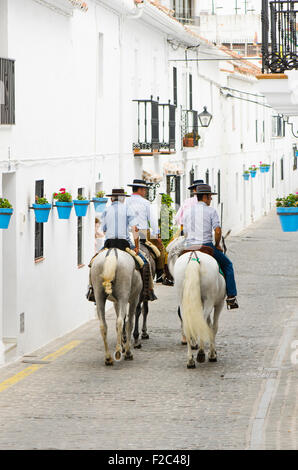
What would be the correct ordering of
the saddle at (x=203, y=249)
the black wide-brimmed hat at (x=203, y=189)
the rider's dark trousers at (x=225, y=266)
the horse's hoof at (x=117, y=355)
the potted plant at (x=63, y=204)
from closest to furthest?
the saddle at (x=203, y=249)
the horse's hoof at (x=117, y=355)
the rider's dark trousers at (x=225, y=266)
the black wide-brimmed hat at (x=203, y=189)
the potted plant at (x=63, y=204)

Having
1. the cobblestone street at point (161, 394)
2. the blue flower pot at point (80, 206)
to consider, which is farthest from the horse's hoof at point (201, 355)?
the blue flower pot at point (80, 206)

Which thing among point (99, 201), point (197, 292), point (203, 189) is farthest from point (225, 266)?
point (99, 201)

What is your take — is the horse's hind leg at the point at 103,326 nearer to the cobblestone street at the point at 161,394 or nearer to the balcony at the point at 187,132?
the cobblestone street at the point at 161,394

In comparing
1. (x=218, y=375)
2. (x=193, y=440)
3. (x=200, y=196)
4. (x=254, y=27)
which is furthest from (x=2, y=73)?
(x=254, y=27)

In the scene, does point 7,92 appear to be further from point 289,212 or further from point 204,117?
point 204,117

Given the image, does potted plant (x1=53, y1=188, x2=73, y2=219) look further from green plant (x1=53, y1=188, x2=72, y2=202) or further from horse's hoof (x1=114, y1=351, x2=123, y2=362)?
horse's hoof (x1=114, y1=351, x2=123, y2=362)

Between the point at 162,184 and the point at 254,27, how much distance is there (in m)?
28.3

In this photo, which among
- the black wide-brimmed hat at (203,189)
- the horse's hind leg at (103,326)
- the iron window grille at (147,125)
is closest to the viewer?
the horse's hind leg at (103,326)

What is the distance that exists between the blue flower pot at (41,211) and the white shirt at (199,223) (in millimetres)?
2235

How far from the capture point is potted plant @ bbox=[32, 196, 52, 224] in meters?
15.7

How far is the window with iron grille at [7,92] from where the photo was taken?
567 inches

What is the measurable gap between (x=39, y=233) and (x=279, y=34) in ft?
17.2

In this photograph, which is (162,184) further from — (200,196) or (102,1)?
(200,196)

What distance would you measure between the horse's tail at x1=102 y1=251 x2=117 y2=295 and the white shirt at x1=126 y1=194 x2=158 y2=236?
1.59 meters
